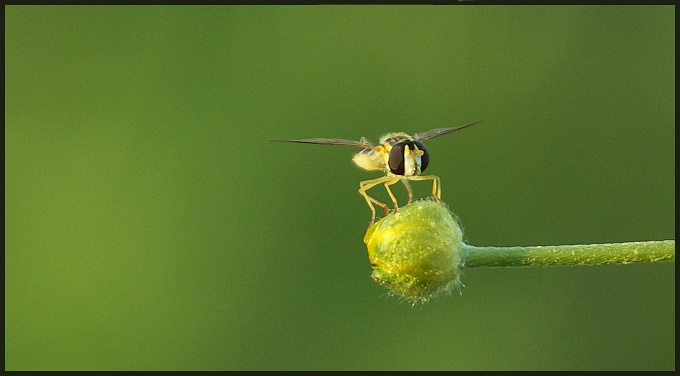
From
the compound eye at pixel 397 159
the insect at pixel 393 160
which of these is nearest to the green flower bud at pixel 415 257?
the insect at pixel 393 160

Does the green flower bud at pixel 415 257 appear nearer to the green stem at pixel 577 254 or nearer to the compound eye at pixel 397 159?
the green stem at pixel 577 254

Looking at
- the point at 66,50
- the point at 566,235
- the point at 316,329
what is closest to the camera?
the point at 316,329

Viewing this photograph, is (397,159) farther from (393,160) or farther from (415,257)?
(415,257)

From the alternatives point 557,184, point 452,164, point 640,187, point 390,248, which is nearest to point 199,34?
point 452,164

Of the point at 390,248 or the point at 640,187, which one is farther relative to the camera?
the point at 640,187

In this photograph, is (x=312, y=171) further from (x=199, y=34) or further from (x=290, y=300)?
(x=199, y=34)

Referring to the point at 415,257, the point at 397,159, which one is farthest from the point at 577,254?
the point at 397,159

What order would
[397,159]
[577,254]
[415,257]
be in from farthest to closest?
[397,159] → [415,257] → [577,254]
